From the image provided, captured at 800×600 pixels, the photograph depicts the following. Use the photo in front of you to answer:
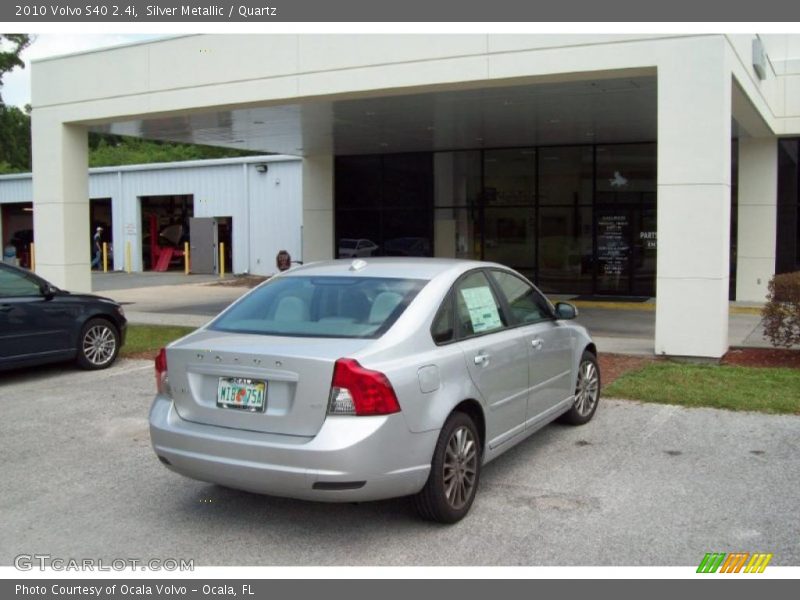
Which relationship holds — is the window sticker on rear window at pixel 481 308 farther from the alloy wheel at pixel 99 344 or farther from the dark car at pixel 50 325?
the alloy wheel at pixel 99 344

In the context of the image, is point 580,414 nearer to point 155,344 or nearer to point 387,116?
point 155,344

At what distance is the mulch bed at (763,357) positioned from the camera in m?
10.3

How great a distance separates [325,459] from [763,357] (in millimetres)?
8189

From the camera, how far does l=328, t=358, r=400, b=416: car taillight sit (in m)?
4.46

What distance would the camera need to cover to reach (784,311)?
1055 centimetres

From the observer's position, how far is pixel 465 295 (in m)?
5.59

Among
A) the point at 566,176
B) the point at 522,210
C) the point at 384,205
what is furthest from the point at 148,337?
the point at 566,176

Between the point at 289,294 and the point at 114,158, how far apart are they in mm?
64141

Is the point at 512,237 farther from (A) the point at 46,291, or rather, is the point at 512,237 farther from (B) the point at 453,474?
(B) the point at 453,474

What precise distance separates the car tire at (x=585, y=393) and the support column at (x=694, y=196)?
3243 millimetres

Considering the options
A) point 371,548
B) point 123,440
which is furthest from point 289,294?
point 123,440

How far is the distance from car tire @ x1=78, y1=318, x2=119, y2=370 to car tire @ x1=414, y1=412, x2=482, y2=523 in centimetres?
652

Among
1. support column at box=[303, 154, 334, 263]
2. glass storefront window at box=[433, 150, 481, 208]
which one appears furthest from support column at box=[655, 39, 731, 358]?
support column at box=[303, 154, 334, 263]

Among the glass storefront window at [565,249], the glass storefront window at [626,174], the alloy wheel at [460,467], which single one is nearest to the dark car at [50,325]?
the alloy wheel at [460,467]
